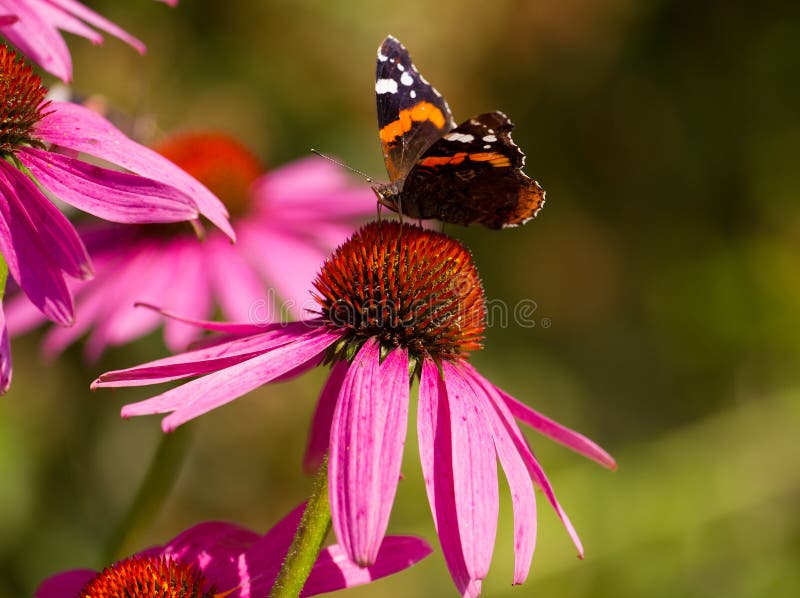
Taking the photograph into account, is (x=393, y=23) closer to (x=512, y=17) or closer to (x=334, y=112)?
(x=334, y=112)

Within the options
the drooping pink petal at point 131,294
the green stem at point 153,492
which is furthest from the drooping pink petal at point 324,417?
the drooping pink petal at point 131,294

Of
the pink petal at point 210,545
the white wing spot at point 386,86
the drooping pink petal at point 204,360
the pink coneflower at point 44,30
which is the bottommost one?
the pink petal at point 210,545

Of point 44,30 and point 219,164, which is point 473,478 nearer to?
point 44,30

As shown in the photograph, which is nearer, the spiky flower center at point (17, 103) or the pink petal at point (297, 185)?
the spiky flower center at point (17, 103)

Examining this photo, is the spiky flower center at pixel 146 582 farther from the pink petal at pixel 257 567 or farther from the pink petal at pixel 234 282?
the pink petal at pixel 234 282

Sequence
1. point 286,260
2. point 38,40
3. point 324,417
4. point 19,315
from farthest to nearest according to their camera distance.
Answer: point 286,260 < point 19,315 < point 324,417 < point 38,40

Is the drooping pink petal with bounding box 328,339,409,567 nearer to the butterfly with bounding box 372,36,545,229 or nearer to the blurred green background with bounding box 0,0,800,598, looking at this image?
the butterfly with bounding box 372,36,545,229

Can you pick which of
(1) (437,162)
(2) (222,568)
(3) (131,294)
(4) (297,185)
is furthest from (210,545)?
(4) (297,185)
